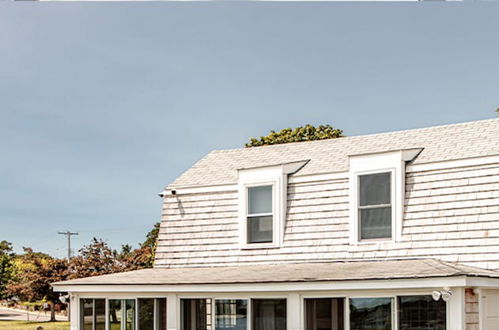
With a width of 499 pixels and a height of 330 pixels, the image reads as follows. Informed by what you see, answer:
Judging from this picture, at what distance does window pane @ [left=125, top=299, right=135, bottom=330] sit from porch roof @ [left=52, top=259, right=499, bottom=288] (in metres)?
0.42

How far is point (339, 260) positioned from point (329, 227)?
0.63m

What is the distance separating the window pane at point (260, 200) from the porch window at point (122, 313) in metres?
2.70

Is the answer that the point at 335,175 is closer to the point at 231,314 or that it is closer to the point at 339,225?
the point at 339,225

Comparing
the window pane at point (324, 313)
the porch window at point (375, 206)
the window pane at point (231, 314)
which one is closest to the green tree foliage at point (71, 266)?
the window pane at point (231, 314)

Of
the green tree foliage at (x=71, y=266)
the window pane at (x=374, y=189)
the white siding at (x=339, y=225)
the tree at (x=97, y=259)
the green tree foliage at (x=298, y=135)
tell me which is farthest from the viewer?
the tree at (x=97, y=259)

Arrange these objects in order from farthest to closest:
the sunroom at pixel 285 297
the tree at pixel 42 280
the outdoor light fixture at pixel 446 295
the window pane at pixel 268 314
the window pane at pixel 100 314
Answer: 1. the tree at pixel 42 280
2. the window pane at pixel 100 314
3. the window pane at pixel 268 314
4. the sunroom at pixel 285 297
5. the outdoor light fixture at pixel 446 295

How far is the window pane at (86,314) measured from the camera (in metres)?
12.8

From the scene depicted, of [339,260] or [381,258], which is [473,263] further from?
[339,260]

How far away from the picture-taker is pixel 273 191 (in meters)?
13.0

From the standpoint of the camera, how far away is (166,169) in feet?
55.0

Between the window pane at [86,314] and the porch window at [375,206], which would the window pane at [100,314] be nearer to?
the window pane at [86,314]

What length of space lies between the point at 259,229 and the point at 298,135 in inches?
408

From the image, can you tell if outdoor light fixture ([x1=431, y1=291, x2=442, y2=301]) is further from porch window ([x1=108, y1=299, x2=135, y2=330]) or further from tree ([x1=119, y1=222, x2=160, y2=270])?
tree ([x1=119, y1=222, x2=160, y2=270])

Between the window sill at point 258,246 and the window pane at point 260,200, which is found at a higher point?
the window pane at point 260,200
